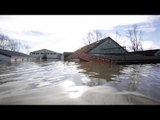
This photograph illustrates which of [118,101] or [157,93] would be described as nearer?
[118,101]

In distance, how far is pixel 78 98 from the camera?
14.5ft

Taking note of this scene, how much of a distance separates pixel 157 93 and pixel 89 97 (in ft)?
6.40

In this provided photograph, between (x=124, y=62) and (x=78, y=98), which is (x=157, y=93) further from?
(x=124, y=62)
